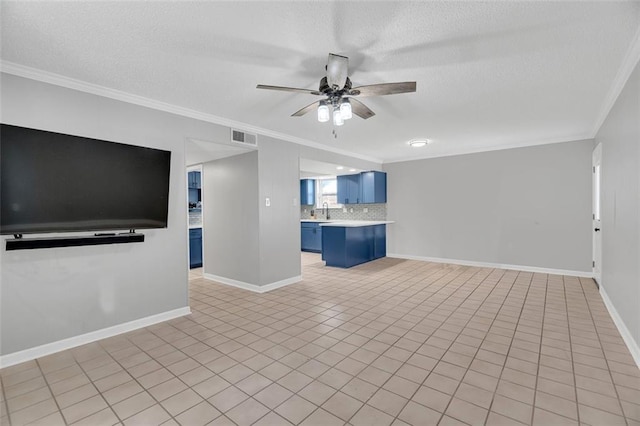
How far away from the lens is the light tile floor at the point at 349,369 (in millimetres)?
1920

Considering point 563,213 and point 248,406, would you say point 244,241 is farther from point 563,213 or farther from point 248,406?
point 563,213

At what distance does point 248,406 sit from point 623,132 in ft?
13.6

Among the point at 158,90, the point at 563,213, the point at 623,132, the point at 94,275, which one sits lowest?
the point at 94,275

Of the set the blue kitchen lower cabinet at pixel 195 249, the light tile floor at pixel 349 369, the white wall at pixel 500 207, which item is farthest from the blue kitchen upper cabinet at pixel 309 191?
the light tile floor at pixel 349 369

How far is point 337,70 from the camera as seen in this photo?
2285 millimetres

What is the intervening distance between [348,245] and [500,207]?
3108 mm

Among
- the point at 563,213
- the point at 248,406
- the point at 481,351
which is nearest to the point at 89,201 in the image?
the point at 248,406

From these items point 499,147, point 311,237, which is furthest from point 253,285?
point 499,147

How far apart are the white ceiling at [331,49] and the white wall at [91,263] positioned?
0.88 feet

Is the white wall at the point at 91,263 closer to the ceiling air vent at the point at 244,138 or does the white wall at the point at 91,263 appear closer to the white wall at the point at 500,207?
the ceiling air vent at the point at 244,138

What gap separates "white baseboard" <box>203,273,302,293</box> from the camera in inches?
183

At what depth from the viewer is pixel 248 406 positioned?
2.00m

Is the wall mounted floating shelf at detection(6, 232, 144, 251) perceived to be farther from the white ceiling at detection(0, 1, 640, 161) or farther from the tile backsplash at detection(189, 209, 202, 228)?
the tile backsplash at detection(189, 209, 202, 228)

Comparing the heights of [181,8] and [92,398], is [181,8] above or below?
above
